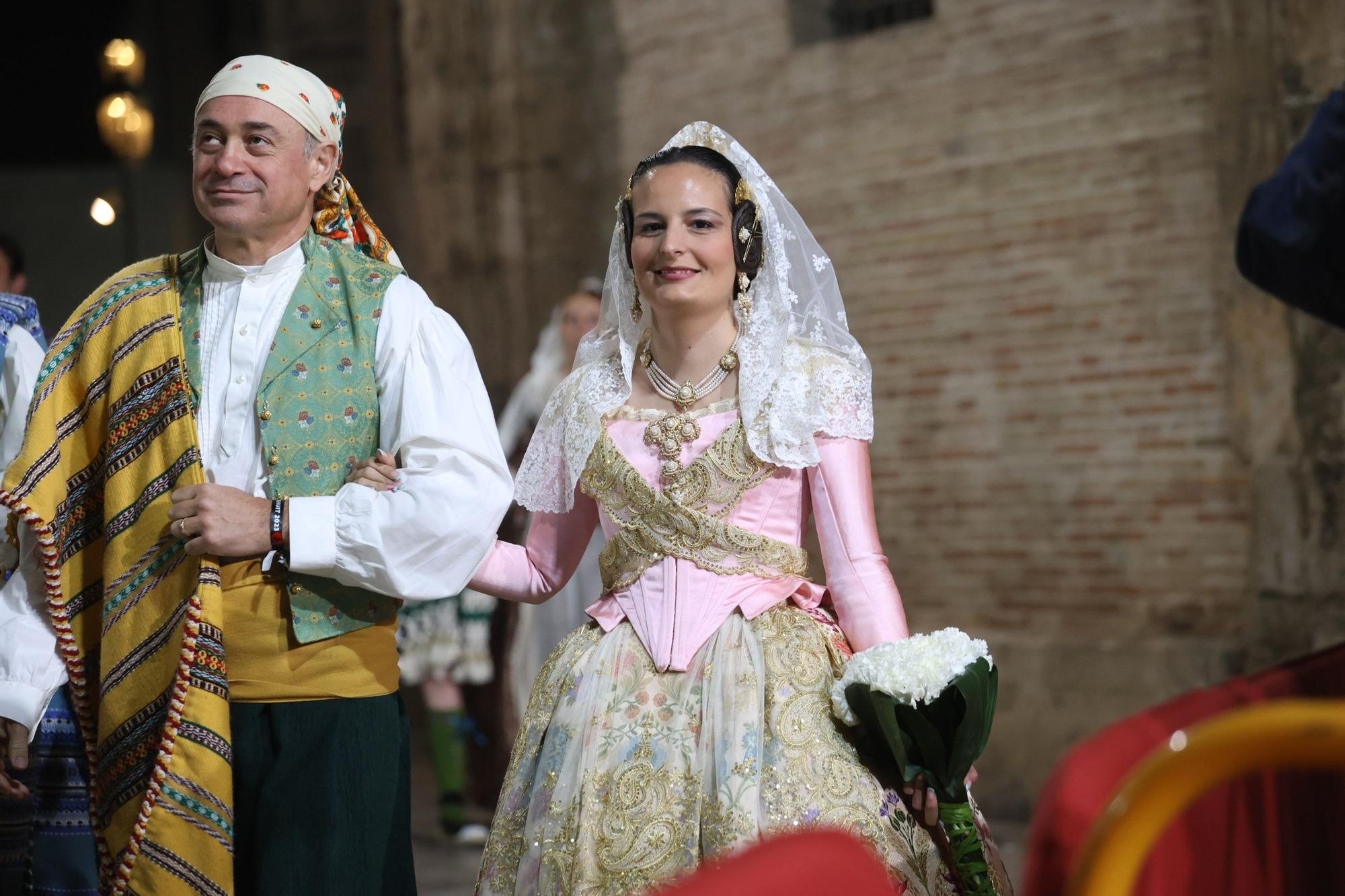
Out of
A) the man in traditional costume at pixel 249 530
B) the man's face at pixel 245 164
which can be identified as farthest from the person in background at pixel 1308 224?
the man's face at pixel 245 164

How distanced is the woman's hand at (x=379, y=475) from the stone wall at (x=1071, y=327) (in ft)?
13.6

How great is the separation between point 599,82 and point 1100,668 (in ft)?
13.9

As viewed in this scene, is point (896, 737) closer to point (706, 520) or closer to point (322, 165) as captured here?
point (706, 520)

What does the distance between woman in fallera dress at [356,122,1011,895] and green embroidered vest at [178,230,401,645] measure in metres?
0.44

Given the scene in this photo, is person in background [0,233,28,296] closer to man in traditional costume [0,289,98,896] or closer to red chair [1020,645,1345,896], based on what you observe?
man in traditional costume [0,289,98,896]

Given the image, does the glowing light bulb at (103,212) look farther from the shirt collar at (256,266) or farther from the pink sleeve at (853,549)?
the pink sleeve at (853,549)

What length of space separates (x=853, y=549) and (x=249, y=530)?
1035mm

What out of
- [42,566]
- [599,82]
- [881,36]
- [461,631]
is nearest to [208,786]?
[42,566]

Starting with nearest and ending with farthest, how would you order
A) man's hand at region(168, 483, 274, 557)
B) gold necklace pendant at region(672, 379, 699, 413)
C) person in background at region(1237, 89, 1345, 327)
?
person in background at region(1237, 89, 1345, 327), man's hand at region(168, 483, 274, 557), gold necklace pendant at region(672, 379, 699, 413)

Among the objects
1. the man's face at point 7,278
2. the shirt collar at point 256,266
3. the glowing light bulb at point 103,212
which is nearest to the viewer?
the shirt collar at point 256,266

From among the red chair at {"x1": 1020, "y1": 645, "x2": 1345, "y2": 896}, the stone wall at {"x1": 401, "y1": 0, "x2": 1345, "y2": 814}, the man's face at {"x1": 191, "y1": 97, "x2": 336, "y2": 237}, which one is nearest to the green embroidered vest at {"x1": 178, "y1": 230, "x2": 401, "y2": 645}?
the man's face at {"x1": 191, "y1": 97, "x2": 336, "y2": 237}

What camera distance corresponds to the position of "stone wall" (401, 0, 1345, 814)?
5539mm

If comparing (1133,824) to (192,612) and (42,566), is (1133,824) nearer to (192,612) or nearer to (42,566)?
(192,612)

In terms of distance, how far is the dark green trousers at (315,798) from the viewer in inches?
93.4
